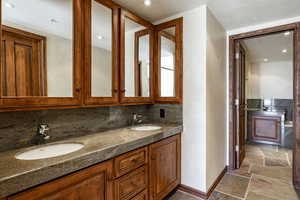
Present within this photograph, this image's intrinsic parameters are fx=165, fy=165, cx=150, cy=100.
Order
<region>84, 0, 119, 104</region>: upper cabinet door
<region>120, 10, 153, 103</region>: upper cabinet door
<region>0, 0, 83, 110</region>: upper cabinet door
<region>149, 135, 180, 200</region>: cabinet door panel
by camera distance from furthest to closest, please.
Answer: <region>120, 10, 153, 103</region>: upper cabinet door
<region>149, 135, 180, 200</region>: cabinet door panel
<region>84, 0, 119, 104</region>: upper cabinet door
<region>0, 0, 83, 110</region>: upper cabinet door

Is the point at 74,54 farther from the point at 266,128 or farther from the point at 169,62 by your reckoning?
the point at 266,128

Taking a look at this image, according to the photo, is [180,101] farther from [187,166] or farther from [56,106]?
[56,106]

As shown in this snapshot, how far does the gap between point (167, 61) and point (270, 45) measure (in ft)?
8.83

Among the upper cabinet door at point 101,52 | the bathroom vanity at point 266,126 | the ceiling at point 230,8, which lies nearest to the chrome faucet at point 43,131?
the upper cabinet door at point 101,52

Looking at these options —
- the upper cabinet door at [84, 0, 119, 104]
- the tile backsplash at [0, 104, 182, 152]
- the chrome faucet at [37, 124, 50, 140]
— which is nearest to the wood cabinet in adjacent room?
the tile backsplash at [0, 104, 182, 152]

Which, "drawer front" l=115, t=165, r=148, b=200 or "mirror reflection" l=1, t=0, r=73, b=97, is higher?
"mirror reflection" l=1, t=0, r=73, b=97

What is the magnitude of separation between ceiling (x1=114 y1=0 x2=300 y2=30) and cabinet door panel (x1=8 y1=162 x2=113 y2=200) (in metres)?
1.74

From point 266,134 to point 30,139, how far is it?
4934mm

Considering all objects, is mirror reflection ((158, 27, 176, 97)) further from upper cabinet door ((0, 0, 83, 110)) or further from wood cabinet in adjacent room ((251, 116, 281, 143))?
wood cabinet in adjacent room ((251, 116, 281, 143))

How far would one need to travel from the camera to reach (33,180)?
33.7 inches

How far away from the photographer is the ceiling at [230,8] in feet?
6.19

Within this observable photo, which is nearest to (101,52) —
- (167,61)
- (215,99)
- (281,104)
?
(167,61)

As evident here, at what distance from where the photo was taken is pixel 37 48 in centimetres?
126

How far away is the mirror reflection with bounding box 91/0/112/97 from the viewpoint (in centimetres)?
158
